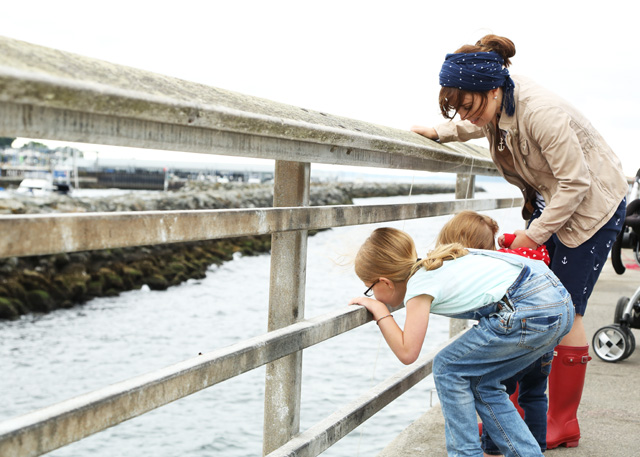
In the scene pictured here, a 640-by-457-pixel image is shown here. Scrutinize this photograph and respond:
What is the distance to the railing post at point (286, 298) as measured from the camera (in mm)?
1956

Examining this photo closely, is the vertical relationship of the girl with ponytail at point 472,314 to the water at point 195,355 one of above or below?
above

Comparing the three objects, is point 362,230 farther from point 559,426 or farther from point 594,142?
point 559,426

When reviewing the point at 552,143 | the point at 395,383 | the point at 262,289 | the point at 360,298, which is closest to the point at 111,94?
the point at 360,298

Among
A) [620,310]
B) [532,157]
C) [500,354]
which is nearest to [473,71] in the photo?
[532,157]

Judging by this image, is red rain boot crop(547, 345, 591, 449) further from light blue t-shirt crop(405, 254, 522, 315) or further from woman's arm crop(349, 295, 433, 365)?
woman's arm crop(349, 295, 433, 365)

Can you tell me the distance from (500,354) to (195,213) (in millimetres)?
1073

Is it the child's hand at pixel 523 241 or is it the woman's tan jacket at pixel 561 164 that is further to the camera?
the child's hand at pixel 523 241

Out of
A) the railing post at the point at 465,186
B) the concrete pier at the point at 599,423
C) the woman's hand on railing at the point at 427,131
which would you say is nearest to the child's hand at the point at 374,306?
the concrete pier at the point at 599,423

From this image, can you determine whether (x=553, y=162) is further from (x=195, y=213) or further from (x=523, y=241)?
(x=195, y=213)

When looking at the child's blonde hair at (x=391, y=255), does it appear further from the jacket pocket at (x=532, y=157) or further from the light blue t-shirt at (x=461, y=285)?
the jacket pocket at (x=532, y=157)

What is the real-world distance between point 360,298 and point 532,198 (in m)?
0.90

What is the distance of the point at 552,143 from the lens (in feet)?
7.45

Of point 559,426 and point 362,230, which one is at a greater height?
point 362,230

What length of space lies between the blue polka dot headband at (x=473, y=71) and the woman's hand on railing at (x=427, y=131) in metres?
0.55
